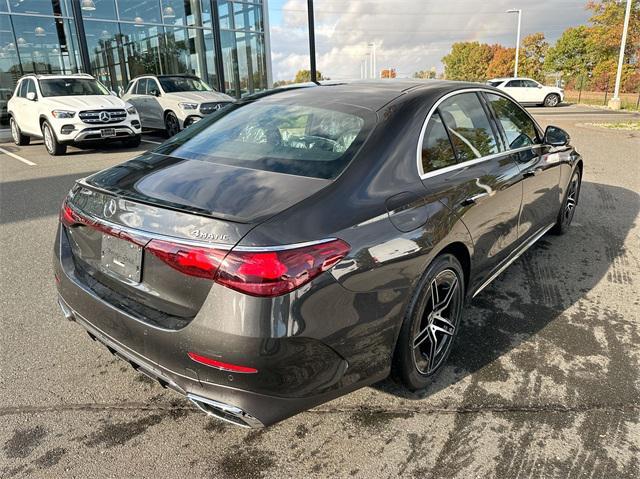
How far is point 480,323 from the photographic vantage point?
10.9ft

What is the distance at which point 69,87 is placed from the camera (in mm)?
11109

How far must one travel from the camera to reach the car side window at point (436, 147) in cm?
255

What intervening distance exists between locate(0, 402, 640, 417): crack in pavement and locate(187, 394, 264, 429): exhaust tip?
600 mm

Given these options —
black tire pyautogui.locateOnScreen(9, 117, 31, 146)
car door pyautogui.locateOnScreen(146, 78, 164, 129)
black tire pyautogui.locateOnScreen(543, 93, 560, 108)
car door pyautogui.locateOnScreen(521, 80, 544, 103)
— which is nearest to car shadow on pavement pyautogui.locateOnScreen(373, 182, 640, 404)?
car door pyautogui.locateOnScreen(146, 78, 164, 129)

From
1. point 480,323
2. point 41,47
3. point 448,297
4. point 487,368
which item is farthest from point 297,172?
point 41,47

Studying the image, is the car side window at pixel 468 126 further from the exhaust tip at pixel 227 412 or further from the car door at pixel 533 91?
the car door at pixel 533 91

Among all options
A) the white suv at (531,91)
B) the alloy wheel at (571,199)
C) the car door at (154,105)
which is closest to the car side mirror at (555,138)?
the alloy wheel at (571,199)

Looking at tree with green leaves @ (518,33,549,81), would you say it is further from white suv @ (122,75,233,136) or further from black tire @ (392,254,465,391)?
black tire @ (392,254,465,391)

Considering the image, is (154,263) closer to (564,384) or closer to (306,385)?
(306,385)

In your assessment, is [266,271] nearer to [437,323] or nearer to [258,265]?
[258,265]

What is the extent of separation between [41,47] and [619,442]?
18490 millimetres

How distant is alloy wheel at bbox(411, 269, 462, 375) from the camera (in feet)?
8.18

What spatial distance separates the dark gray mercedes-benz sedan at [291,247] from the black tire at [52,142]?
350 inches

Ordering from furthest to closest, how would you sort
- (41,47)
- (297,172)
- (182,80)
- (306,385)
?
(41,47) < (182,80) < (297,172) < (306,385)
